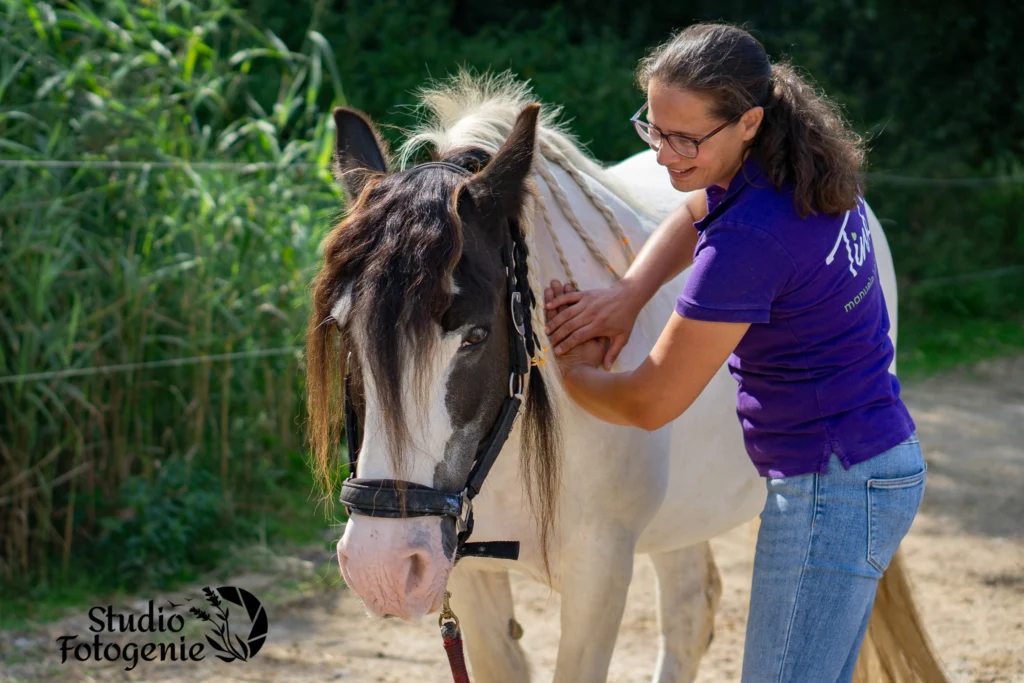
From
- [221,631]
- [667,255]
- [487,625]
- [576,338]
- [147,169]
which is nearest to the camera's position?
[576,338]

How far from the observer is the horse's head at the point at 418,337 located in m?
1.71

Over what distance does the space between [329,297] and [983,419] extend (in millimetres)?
5703

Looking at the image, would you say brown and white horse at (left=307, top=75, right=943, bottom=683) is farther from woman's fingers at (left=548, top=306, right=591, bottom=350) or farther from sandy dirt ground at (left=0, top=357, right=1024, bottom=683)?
sandy dirt ground at (left=0, top=357, right=1024, bottom=683)

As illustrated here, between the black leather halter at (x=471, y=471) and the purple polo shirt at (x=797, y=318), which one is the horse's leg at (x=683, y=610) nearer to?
the black leather halter at (x=471, y=471)

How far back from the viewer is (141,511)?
407 centimetres

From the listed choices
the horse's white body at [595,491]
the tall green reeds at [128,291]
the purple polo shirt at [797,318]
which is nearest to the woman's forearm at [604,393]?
the horse's white body at [595,491]

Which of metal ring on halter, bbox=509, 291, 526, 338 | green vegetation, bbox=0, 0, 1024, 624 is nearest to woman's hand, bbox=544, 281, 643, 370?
metal ring on halter, bbox=509, 291, 526, 338

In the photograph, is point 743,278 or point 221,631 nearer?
point 743,278

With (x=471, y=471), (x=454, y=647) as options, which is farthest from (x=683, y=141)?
(x=454, y=647)

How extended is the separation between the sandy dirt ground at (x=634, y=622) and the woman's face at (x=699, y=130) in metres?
1.48

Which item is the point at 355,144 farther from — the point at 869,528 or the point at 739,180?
the point at 869,528

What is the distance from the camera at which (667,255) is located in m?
2.18

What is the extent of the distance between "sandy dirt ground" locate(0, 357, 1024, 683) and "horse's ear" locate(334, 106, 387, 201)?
46.8 inches

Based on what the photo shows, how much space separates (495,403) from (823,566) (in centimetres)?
64
